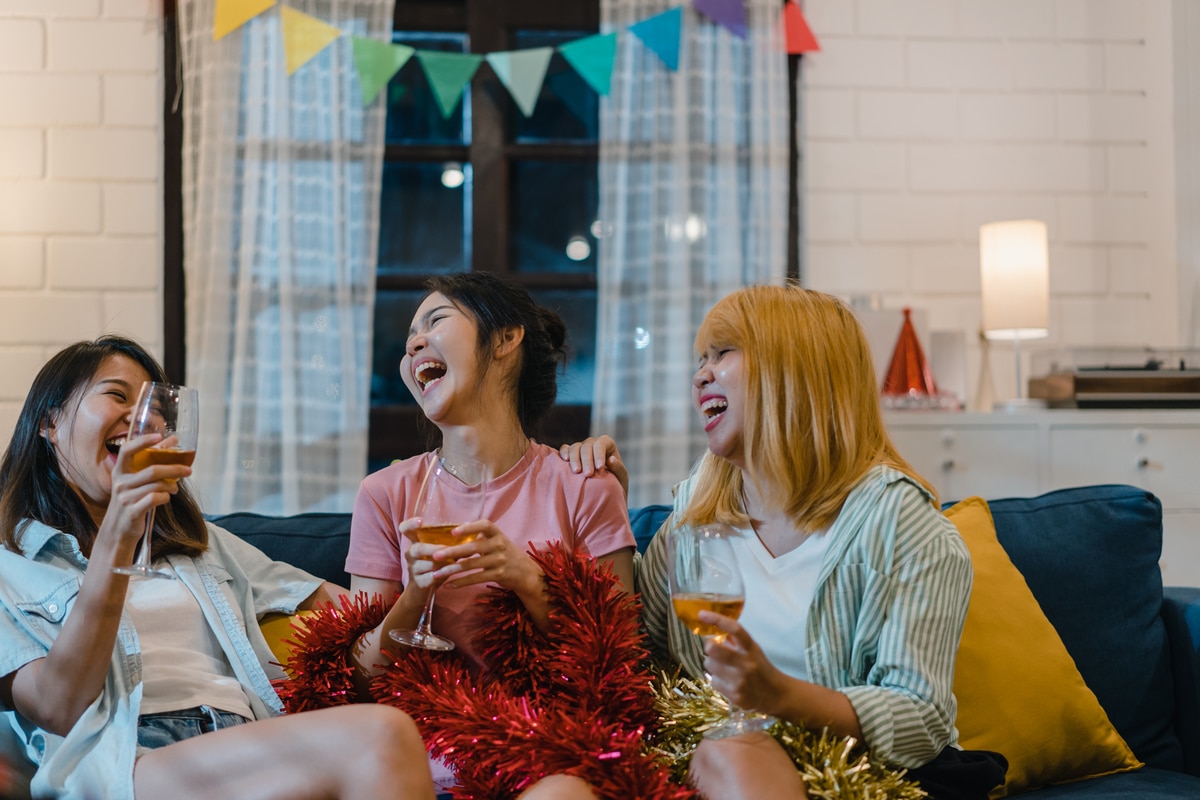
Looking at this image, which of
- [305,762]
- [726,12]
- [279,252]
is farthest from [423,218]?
[305,762]

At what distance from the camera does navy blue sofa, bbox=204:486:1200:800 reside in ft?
6.44

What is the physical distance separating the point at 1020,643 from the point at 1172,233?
2360 mm

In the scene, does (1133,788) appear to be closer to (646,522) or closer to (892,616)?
(892,616)

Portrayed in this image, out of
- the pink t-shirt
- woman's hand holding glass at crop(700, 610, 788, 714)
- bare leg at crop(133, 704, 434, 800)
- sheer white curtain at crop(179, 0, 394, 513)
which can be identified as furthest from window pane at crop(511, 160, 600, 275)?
woman's hand holding glass at crop(700, 610, 788, 714)

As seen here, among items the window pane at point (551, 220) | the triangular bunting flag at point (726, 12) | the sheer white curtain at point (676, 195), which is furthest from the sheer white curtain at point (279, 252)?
the triangular bunting flag at point (726, 12)

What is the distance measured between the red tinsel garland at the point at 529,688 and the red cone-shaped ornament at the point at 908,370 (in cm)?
196

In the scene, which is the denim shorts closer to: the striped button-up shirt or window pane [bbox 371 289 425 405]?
the striped button-up shirt

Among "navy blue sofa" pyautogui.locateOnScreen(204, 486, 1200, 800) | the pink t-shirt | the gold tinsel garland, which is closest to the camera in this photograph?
the gold tinsel garland

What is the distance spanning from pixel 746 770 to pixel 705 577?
26cm

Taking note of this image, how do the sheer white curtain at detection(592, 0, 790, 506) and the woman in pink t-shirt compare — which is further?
the sheer white curtain at detection(592, 0, 790, 506)

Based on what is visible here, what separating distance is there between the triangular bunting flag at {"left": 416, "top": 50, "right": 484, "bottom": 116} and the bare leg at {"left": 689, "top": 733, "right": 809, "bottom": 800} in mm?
2623

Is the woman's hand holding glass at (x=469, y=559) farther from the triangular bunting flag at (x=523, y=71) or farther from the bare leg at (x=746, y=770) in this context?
the triangular bunting flag at (x=523, y=71)

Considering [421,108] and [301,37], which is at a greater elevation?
[301,37]

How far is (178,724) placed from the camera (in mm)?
1594
